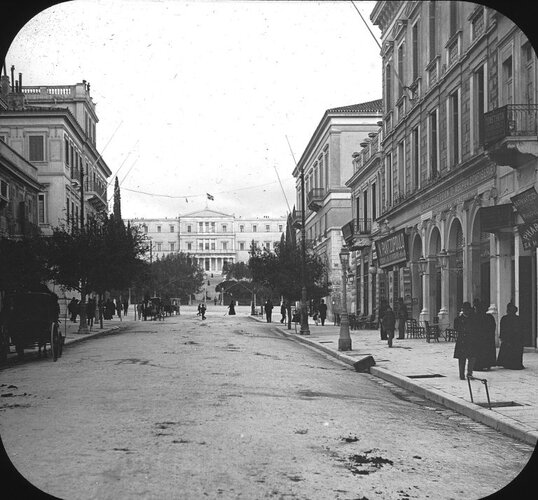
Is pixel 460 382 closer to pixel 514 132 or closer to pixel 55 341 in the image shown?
pixel 514 132

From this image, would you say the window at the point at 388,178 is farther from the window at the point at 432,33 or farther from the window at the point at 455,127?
the window at the point at 432,33

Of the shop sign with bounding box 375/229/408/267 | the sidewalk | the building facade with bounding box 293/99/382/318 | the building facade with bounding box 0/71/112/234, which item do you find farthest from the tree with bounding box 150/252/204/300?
the sidewalk

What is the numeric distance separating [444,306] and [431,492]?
23.2 meters

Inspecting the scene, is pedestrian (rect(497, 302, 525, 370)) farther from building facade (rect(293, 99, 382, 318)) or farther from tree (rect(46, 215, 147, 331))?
building facade (rect(293, 99, 382, 318))

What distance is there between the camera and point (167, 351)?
21.1m

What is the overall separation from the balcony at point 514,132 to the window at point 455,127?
6.01m

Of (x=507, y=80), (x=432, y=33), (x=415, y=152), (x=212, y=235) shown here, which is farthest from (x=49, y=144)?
(x=212, y=235)

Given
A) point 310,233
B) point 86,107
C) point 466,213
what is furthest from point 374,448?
point 310,233

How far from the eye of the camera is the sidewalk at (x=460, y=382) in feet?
31.9

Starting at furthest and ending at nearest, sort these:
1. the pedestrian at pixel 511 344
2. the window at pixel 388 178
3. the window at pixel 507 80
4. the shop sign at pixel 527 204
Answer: the window at pixel 388 178 < the window at pixel 507 80 < the shop sign at pixel 527 204 < the pedestrian at pixel 511 344

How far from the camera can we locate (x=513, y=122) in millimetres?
18891

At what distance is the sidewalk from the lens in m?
9.72

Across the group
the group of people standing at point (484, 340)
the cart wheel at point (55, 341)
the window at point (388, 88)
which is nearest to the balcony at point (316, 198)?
the window at point (388, 88)

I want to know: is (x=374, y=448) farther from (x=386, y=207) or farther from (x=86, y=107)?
(x=86, y=107)
